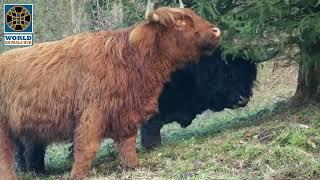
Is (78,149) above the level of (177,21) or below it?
below

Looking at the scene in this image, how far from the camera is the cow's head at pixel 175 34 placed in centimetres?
852

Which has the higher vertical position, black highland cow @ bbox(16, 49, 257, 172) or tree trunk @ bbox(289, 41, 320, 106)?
tree trunk @ bbox(289, 41, 320, 106)

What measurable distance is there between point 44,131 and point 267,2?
313cm

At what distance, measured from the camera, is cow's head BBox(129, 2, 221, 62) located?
8.52m

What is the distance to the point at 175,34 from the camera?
8.55 m

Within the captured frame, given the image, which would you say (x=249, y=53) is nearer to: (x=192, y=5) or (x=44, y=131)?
(x=192, y=5)

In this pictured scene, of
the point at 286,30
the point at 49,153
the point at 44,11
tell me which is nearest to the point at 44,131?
the point at 286,30

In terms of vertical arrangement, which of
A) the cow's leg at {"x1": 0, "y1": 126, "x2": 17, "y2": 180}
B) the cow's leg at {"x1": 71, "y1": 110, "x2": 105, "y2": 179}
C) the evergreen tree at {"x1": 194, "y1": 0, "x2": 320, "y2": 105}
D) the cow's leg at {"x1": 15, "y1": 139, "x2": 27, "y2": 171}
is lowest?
the cow's leg at {"x1": 15, "y1": 139, "x2": 27, "y2": 171}

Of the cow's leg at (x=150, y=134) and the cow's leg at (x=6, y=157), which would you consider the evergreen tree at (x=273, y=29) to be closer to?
the cow's leg at (x=150, y=134)

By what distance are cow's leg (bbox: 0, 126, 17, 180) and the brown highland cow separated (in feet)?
0.04

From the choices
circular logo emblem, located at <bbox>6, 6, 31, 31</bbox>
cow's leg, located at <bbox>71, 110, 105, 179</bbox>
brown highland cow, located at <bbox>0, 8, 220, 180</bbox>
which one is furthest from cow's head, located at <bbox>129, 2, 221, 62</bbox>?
circular logo emblem, located at <bbox>6, 6, 31, 31</bbox>

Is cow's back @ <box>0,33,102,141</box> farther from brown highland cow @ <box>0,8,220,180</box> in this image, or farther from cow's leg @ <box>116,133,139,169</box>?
cow's leg @ <box>116,133,139,169</box>

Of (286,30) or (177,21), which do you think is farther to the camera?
(286,30)

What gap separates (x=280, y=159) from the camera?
26.5 ft
